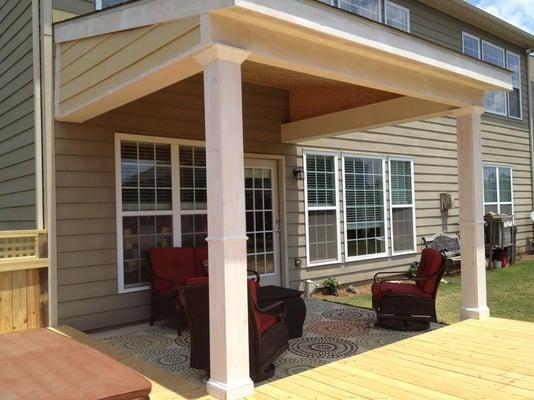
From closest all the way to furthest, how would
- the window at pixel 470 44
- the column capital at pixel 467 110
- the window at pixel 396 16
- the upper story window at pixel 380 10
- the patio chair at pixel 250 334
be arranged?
the patio chair at pixel 250 334, the column capital at pixel 467 110, the upper story window at pixel 380 10, the window at pixel 396 16, the window at pixel 470 44

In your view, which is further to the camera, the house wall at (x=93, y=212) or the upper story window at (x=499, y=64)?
the upper story window at (x=499, y=64)

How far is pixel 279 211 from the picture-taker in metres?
7.25

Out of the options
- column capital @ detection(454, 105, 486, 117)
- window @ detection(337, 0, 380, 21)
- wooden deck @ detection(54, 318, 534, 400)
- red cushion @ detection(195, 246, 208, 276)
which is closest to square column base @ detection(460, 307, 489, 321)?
wooden deck @ detection(54, 318, 534, 400)

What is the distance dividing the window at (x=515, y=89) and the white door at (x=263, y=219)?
8208 mm

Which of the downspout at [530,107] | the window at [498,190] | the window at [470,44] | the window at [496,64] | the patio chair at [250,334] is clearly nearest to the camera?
the patio chair at [250,334]

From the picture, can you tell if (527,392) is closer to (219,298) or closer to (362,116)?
(219,298)

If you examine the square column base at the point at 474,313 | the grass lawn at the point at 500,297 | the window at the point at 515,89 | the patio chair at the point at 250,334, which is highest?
the window at the point at 515,89

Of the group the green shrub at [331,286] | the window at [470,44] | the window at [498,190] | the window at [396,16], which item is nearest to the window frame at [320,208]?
the green shrub at [331,286]

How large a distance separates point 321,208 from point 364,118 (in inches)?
85.5

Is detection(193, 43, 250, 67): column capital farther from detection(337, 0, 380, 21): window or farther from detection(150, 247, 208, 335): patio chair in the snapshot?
detection(337, 0, 380, 21): window

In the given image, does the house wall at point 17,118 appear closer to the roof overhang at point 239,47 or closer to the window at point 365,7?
the roof overhang at point 239,47

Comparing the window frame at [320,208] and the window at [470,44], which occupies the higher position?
the window at [470,44]

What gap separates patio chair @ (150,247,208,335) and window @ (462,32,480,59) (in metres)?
8.01

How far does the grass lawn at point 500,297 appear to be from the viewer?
6.24 m
